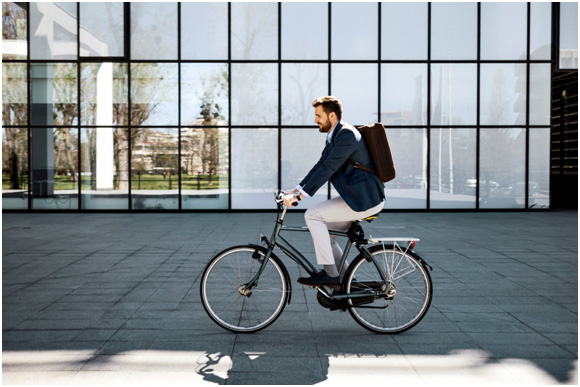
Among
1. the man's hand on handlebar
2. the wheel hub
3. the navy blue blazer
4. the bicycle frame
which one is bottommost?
the wheel hub

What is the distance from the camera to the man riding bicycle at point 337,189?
461 cm

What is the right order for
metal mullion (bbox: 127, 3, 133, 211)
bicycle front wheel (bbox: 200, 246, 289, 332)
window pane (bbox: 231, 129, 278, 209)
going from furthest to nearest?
window pane (bbox: 231, 129, 278, 209)
metal mullion (bbox: 127, 3, 133, 211)
bicycle front wheel (bbox: 200, 246, 289, 332)

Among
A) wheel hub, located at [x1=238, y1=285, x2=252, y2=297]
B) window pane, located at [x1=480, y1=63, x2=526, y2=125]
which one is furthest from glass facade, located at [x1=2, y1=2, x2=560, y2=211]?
wheel hub, located at [x1=238, y1=285, x2=252, y2=297]

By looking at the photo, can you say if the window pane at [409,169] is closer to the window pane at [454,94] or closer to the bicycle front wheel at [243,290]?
the window pane at [454,94]

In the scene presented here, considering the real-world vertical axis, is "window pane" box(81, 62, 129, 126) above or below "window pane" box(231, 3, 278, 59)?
below

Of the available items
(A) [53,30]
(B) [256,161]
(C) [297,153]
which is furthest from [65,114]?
(C) [297,153]

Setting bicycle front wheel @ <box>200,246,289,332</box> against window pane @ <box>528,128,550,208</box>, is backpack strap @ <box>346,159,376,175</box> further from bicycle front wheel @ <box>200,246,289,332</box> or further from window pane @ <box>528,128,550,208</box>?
window pane @ <box>528,128,550,208</box>

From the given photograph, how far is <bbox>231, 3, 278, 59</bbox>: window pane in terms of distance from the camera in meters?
18.5

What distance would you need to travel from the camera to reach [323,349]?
14.4 ft

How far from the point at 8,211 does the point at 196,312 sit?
14.9 metres

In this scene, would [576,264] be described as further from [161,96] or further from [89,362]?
[161,96]

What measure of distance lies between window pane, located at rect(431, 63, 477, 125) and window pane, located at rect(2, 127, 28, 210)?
460 inches

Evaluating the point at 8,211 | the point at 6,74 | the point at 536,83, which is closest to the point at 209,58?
the point at 6,74

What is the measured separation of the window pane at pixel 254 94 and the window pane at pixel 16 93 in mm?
5943
